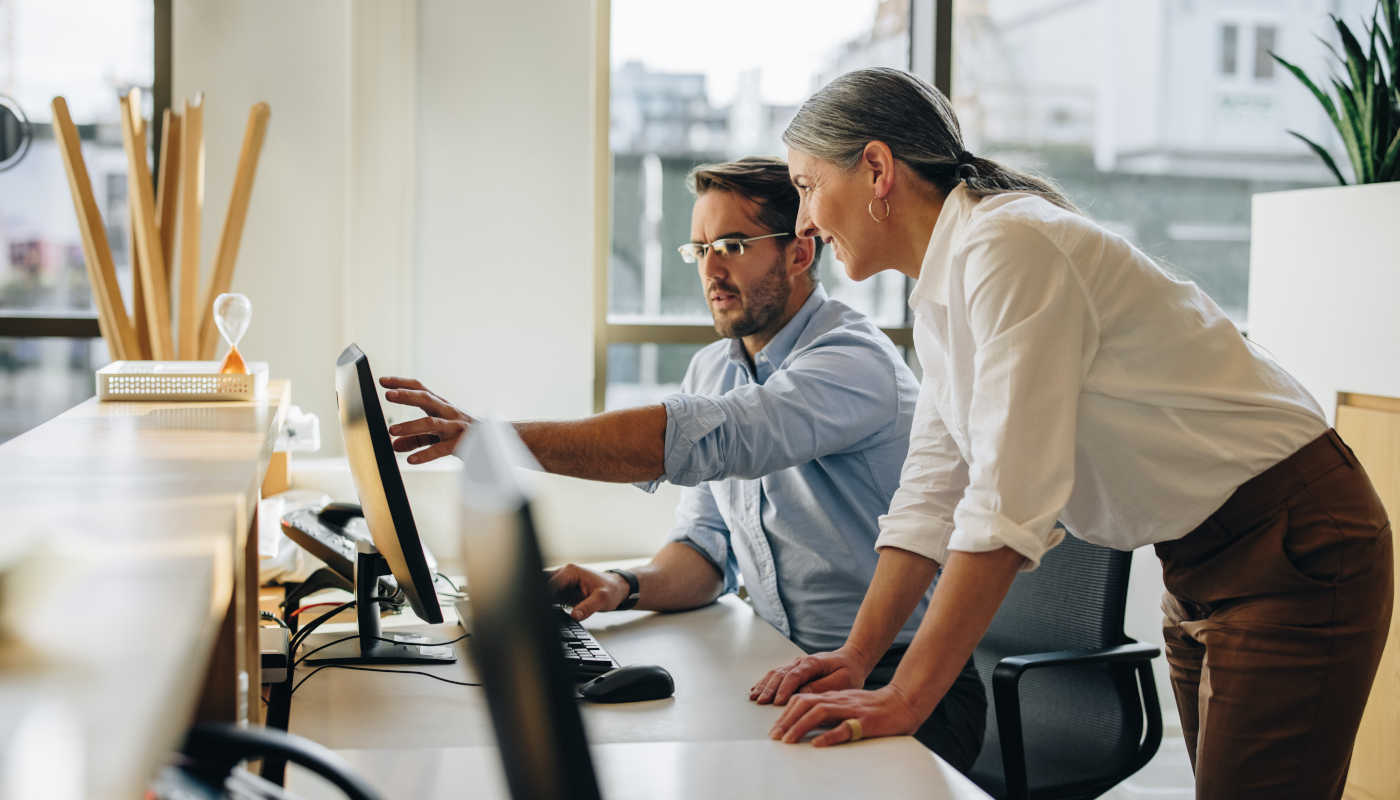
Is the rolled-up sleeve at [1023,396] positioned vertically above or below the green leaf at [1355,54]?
below

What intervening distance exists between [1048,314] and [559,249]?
6.82 feet

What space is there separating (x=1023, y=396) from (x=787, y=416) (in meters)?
0.62

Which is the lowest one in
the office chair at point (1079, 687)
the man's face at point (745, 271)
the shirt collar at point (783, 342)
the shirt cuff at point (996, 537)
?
the office chair at point (1079, 687)

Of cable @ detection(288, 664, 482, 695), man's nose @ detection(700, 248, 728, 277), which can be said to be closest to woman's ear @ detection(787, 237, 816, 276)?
man's nose @ detection(700, 248, 728, 277)

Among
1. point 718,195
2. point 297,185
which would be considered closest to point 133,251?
point 297,185

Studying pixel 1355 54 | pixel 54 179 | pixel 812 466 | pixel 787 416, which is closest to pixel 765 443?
pixel 787 416

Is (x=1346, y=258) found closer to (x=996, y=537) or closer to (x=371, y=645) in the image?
(x=996, y=537)

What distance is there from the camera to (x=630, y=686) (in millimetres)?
1433

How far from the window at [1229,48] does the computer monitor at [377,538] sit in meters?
3.27

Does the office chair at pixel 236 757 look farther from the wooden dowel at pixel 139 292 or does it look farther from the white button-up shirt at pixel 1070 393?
the wooden dowel at pixel 139 292

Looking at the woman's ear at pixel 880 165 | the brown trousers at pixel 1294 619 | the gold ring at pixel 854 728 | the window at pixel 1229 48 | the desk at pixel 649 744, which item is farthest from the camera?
the window at pixel 1229 48

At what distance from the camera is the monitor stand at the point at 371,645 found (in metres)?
1.58

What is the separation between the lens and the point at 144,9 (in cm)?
312

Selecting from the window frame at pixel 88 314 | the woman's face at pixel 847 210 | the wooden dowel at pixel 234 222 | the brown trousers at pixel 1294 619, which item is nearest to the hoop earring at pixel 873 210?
the woman's face at pixel 847 210
